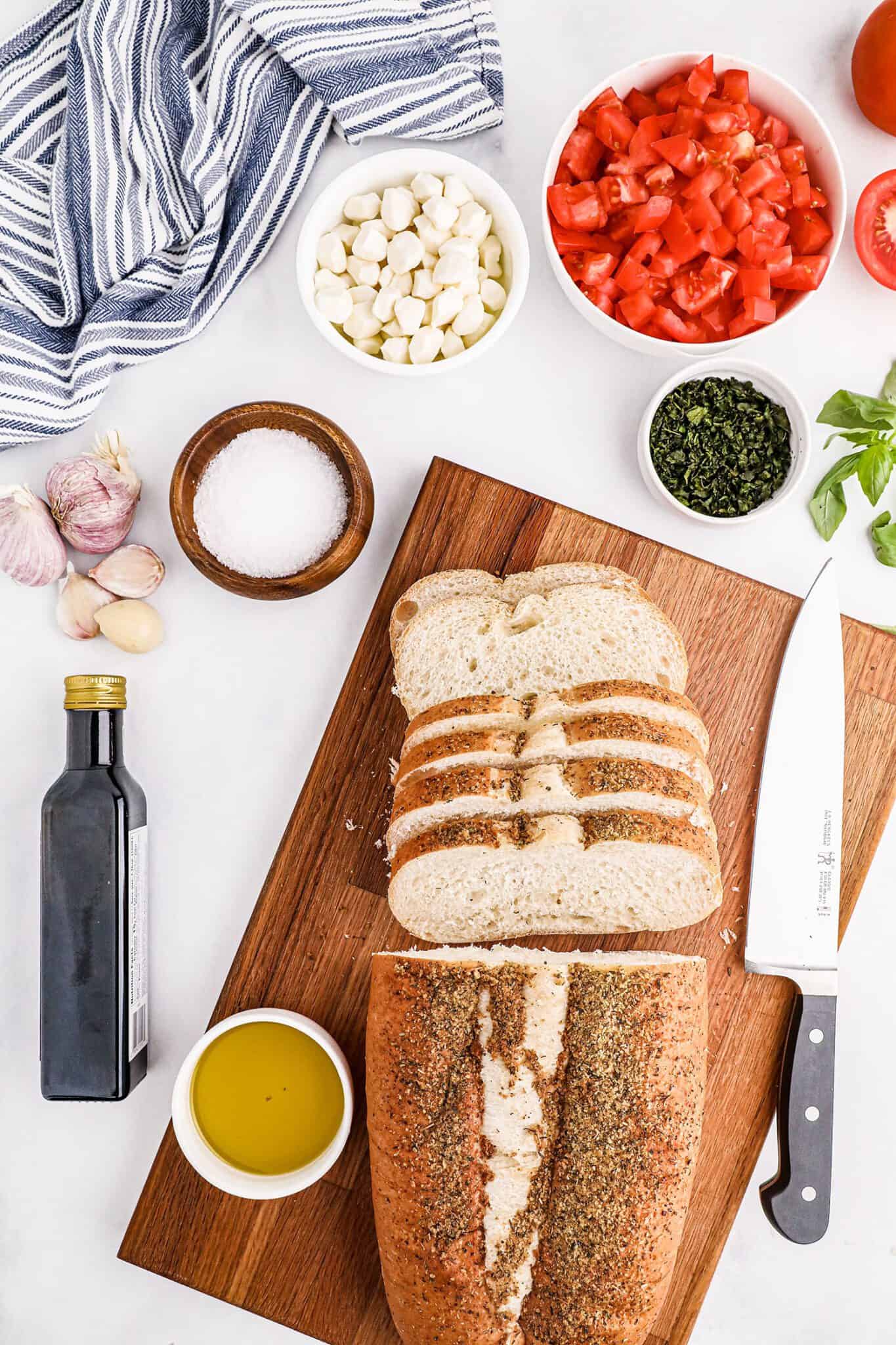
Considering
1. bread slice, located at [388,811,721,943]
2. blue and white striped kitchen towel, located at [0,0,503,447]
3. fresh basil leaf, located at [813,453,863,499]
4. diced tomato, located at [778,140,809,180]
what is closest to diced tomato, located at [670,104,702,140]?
diced tomato, located at [778,140,809,180]

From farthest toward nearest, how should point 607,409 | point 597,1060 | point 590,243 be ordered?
point 607,409 < point 590,243 < point 597,1060

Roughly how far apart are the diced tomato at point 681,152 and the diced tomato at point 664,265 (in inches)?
6.7

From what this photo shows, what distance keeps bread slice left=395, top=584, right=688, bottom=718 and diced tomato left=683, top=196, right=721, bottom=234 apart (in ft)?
2.77

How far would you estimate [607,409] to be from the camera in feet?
7.74

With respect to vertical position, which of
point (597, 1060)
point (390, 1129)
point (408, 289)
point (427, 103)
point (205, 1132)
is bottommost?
point (205, 1132)

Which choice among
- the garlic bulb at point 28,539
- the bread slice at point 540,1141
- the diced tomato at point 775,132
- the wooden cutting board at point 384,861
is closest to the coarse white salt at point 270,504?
the wooden cutting board at point 384,861

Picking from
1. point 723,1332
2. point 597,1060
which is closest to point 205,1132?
point 597,1060

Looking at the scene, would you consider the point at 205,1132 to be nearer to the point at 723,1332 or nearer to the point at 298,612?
the point at 298,612

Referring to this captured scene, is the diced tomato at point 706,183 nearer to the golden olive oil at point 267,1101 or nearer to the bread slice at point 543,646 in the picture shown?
the bread slice at point 543,646

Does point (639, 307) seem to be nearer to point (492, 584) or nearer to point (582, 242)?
point (582, 242)

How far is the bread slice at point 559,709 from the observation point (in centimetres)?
189

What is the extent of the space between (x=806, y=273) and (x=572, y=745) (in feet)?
3.97

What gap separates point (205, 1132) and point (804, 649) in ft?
5.58

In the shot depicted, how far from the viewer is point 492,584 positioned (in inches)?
84.5
